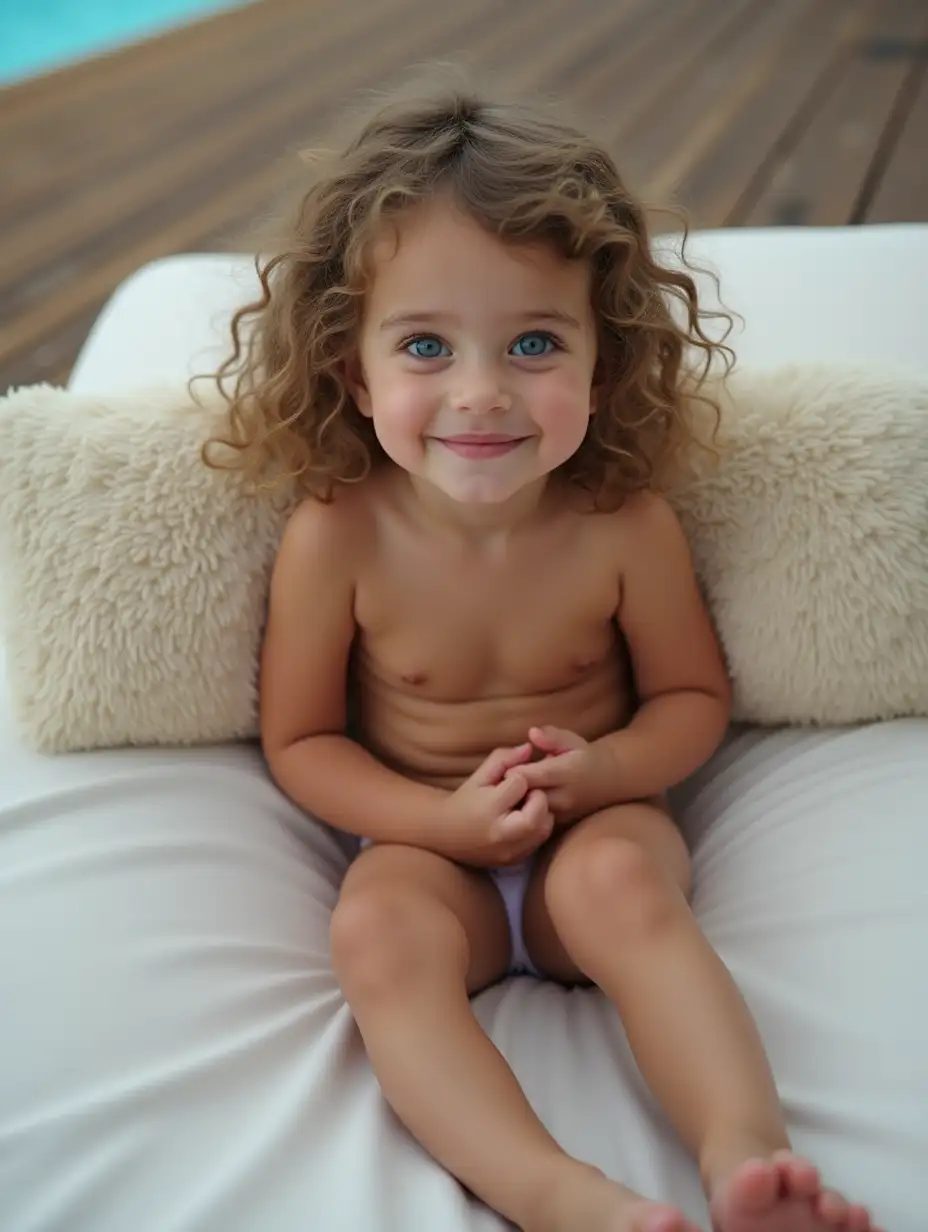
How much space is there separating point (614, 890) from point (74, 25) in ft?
12.2

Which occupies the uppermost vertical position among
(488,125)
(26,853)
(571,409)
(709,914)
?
(488,125)

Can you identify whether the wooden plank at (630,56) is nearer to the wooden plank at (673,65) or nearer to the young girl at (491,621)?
the wooden plank at (673,65)

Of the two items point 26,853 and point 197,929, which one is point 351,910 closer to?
point 197,929

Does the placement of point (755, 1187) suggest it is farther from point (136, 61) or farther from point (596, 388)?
point (136, 61)

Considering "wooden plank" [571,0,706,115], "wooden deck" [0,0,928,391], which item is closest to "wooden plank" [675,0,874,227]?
"wooden deck" [0,0,928,391]

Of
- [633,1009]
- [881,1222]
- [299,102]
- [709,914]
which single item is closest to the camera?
[881,1222]

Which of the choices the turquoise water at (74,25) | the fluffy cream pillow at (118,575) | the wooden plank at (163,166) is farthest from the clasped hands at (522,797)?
the turquoise water at (74,25)

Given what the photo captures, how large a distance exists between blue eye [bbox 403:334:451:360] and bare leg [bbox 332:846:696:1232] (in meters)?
0.36

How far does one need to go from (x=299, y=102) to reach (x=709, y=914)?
247 centimetres

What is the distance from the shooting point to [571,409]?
0.89m

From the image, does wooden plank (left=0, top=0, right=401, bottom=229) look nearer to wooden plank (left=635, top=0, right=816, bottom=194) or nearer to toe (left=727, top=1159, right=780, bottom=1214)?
wooden plank (left=635, top=0, right=816, bottom=194)

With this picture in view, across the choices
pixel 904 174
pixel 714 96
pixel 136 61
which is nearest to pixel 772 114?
pixel 714 96

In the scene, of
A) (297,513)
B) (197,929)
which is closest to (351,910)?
(197,929)

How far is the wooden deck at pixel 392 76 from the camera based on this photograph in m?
2.33
